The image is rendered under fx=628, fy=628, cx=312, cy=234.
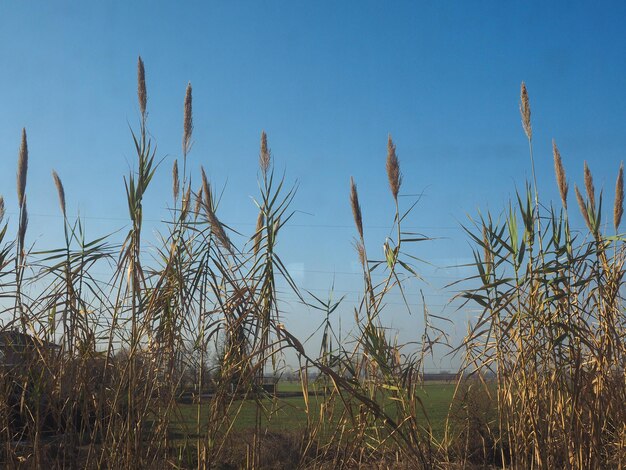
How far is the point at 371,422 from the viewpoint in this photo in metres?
3.85

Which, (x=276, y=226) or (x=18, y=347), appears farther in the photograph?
(x=18, y=347)

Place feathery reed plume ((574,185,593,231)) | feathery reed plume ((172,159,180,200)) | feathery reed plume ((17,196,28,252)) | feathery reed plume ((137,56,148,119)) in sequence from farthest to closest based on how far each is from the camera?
1. feathery reed plume ((574,185,593,231))
2. feathery reed plume ((17,196,28,252))
3. feathery reed plume ((172,159,180,200))
4. feathery reed plume ((137,56,148,119))

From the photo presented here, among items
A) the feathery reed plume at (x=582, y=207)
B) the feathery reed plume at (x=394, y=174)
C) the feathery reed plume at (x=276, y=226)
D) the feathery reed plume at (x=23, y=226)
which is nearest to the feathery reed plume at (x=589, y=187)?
the feathery reed plume at (x=582, y=207)

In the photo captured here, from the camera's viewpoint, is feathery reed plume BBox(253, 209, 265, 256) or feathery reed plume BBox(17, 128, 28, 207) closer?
feathery reed plume BBox(253, 209, 265, 256)

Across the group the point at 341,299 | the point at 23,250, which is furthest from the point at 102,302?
the point at 341,299

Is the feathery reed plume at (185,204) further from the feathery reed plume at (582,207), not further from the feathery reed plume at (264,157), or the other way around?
the feathery reed plume at (582,207)

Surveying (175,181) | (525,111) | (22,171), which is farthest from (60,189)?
(525,111)

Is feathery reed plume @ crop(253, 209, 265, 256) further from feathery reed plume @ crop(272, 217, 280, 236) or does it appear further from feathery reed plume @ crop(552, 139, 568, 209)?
feathery reed plume @ crop(552, 139, 568, 209)

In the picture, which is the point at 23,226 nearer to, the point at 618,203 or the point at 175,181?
the point at 175,181

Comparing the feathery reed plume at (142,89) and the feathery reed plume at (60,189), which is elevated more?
the feathery reed plume at (142,89)

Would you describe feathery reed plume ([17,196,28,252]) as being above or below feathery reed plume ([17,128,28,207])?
below

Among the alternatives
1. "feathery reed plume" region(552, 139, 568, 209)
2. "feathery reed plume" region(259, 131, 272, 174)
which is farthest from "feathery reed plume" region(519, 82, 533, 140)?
"feathery reed plume" region(259, 131, 272, 174)

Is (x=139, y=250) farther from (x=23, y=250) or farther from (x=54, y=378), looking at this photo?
(x=23, y=250)

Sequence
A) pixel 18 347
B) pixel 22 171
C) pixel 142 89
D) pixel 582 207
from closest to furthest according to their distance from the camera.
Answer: pixel 142 89
pixel 18 347
pixel 22 171
pixel 582 207
